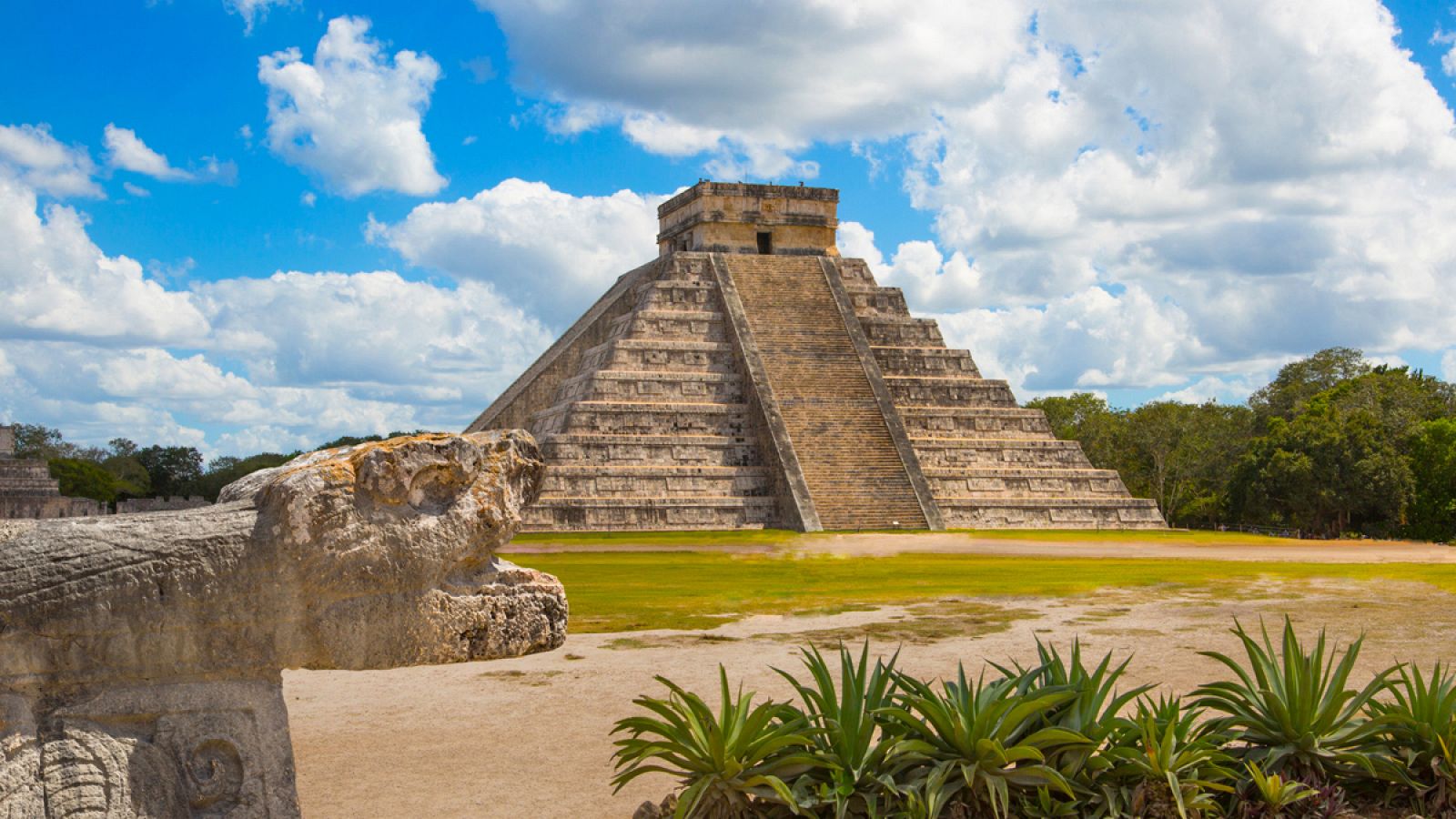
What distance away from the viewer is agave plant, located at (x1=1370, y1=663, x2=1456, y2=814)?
5070 mm

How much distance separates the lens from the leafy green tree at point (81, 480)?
162 ft

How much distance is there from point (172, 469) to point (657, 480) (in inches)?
1666

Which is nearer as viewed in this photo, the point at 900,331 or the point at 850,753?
the point at 850,753

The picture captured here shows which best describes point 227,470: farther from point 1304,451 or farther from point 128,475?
point 1304,451

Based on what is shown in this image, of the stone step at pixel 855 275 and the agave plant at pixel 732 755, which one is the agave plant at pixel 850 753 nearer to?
the agave plant at pixel 732 755

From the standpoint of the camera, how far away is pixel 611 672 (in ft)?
30.3

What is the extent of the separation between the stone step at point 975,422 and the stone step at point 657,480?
4194 millimetres

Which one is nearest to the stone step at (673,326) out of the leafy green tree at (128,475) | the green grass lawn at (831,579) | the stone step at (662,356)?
the stone step at (662,356)

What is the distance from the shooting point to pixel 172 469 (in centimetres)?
6147

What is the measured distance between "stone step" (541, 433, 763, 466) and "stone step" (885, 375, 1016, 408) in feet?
14.2

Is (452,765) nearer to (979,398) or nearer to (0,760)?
(0,760)

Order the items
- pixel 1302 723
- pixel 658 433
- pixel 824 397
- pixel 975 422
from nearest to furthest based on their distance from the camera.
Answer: pixel 1302 723 → pixel 658 433 → pixel 824 397 → pixel 975 422

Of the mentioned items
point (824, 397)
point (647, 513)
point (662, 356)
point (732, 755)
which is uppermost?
point (662, 356)

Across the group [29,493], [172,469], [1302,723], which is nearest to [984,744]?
[1302,723]
